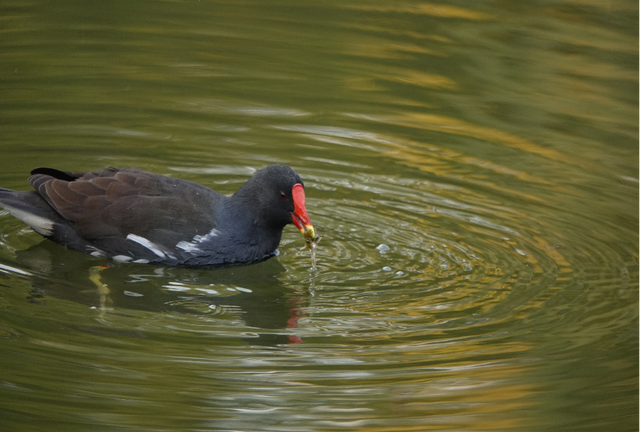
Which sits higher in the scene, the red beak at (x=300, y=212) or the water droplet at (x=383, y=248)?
the red beak at (x=300, y=212)

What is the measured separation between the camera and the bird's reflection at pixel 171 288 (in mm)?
6094

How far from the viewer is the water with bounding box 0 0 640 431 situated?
5199 millimetres

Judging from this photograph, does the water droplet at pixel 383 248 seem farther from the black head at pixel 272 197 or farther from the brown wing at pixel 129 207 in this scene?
the brown wing at pixel 129 207

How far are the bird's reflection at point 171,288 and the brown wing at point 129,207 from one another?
0.71 ft

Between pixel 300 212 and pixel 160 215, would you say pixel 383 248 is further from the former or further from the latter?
pixel 160 215

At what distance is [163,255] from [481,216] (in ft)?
8.22

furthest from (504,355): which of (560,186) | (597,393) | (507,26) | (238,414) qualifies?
(507,26)

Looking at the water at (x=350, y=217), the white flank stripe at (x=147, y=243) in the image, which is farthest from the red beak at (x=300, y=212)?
the white flank stripe at (x=147, y=243)

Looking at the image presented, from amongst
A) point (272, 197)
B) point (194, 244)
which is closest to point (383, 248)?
point (272, 197)

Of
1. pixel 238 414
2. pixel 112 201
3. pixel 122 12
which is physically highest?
pixel 122 12

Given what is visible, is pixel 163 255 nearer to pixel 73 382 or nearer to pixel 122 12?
pixel 73 382

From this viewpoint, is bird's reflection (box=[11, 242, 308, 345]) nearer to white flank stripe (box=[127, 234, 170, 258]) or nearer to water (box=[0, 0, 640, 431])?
water (box=[0, 0, 640, 431])

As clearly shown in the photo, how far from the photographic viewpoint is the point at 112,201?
6.81 metres

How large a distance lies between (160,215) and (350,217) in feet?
5.32
